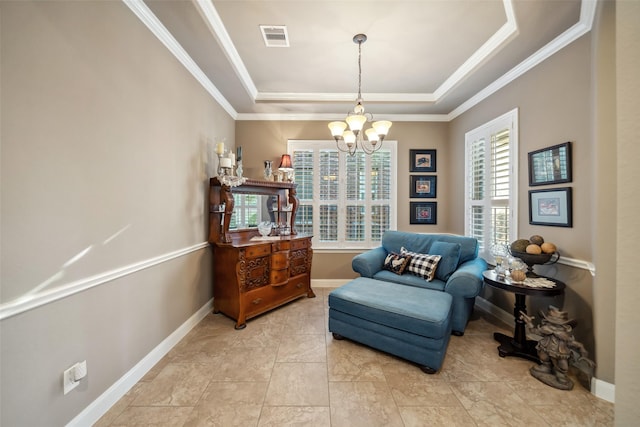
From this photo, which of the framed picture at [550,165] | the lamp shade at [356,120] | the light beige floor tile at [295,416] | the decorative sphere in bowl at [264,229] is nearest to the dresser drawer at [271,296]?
the decorative sphere in bowl at [264,229]

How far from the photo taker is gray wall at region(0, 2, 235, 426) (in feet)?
3.66

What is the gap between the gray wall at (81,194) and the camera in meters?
1.12

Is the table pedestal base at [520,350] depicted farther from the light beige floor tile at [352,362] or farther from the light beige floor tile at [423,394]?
the light beige floor tile at [352,362]

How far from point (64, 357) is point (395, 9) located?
10.6ft

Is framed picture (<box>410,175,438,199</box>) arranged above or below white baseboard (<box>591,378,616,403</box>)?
above

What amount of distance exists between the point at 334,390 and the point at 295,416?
34 centimetres

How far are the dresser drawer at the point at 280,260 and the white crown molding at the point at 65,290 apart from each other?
128 cm

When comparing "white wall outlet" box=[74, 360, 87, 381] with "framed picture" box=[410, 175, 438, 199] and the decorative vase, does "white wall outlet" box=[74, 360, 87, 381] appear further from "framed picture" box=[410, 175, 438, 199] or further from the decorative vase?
"framed picture" box=[410, 175, 438, 199]

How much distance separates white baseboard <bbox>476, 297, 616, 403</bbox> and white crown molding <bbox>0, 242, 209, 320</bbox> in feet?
11.2

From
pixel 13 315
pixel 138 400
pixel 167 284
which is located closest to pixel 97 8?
pixel 13 315

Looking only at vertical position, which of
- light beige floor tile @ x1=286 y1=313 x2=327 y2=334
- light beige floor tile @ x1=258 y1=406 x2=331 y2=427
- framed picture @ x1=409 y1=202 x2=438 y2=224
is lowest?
light beige floor tile @ x1=258 y1=406 x2=331 y2=427

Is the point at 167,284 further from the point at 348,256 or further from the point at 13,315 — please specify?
the point at 348,256

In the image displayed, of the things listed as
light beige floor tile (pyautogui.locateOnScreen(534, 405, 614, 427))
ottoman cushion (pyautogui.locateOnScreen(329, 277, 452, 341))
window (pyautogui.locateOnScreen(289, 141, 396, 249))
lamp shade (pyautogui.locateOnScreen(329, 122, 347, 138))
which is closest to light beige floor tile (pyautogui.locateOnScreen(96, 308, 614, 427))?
light beige floor tile (pyautogui.locateOnScreen(534, 405, 614, 427))

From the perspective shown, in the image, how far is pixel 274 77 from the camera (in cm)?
305
